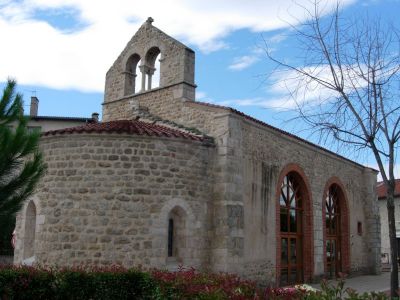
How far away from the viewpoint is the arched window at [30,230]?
11.9 m

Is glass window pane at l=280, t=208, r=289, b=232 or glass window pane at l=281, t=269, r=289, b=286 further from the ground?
glass window pane at l=280, t=208, r=289, b=232

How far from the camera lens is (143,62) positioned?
15.1m

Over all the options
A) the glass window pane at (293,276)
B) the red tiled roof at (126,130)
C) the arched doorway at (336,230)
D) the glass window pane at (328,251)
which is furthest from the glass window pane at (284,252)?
the red tiled roof at (126,130)

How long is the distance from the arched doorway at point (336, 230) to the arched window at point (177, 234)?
7524 mm

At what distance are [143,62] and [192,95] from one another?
2.24 meters

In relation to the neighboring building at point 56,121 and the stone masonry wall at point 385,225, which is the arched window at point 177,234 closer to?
the neighboring building at point 56,121

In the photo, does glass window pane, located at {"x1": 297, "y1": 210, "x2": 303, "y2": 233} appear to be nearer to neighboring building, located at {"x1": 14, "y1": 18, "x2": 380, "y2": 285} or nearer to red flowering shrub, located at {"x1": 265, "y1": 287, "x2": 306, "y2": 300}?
neighboring building, located at {"x1": 14, "y1": 18, "x2": 380, "y2": 285}

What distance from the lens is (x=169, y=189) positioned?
36.8 ft

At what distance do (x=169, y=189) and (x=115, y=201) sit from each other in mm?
1334

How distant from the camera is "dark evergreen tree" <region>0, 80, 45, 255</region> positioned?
6980mm

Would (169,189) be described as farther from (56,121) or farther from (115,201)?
(56,121)

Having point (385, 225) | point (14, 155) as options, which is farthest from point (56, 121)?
point (14, 155)

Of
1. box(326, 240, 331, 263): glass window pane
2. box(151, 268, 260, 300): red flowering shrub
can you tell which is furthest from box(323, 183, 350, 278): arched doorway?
box(151, 268, 260, 300): red flowering shrub

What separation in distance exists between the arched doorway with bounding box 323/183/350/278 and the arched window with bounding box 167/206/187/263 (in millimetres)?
7524
